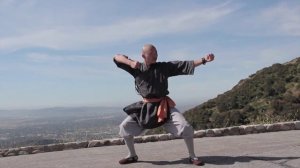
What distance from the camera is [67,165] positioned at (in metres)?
7.96

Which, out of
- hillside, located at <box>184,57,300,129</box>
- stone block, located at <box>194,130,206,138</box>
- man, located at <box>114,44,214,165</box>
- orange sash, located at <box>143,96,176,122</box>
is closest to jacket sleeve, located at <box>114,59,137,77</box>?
man, located at <box>114,44,214,165</box>

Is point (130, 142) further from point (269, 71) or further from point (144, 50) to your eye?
point (269, 71)

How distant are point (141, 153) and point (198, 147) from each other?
1101 millimetres

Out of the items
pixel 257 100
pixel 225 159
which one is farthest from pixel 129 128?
pixel 257 100

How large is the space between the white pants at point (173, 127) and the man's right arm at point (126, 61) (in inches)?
30.8

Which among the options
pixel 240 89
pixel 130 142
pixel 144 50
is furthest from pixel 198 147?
Answer: pixel 240 89

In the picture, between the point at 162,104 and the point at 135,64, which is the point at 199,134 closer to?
the point at 162,104

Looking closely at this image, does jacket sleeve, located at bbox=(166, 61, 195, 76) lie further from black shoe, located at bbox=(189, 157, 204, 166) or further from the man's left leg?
black shoe, located at bbox=(189, 157, 204, 166)

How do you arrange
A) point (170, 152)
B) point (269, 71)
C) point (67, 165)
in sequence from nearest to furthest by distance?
1. point (67, 165)
2. point (170, 152)
3. point (269, 71)

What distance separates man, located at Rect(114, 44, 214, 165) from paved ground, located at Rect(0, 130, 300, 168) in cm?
47

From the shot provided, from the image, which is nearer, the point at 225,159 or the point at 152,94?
the point at 152,94

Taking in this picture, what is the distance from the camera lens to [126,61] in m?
7.54

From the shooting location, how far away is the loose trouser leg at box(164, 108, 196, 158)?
7242mm

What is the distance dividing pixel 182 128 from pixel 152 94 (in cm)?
67
